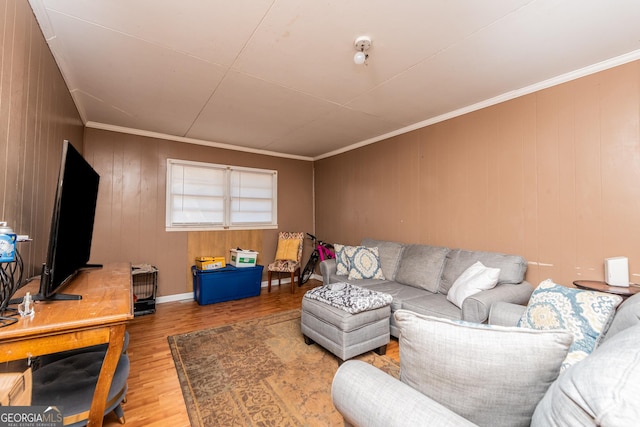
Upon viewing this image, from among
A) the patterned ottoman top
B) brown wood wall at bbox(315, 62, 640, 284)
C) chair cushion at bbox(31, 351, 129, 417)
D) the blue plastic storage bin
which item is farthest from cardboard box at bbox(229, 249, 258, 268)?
chair cushion at bbox(31, 351, 129, 417)

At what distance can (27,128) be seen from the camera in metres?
1.63

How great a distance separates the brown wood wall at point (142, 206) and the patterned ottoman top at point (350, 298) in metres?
2.48

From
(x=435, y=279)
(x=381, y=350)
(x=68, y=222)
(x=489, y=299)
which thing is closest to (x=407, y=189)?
(x=435, y=279)

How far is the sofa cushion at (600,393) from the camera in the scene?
51 cm

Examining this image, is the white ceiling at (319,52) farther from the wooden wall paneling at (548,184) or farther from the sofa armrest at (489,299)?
the sofa armrest at (489,299)

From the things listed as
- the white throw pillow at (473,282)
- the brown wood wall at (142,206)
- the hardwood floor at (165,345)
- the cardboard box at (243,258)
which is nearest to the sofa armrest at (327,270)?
the hardwood floor at (165,345)

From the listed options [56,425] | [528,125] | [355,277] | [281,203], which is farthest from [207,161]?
[528,125]

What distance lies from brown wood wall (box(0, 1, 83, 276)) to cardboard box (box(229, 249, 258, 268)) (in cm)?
244

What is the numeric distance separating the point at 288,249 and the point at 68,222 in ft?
11.7

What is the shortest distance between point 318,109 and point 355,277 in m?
2.10

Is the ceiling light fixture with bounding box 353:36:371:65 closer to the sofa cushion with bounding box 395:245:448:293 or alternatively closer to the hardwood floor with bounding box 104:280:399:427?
the sofa cushion with bounding box 395:245:448:293

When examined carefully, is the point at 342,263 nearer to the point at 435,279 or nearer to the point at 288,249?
the point at 435,279

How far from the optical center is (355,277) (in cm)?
345

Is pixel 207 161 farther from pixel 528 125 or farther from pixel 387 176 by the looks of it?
pixel 528 125
